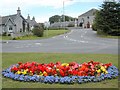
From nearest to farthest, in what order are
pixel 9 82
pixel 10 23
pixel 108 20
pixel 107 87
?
pixel 107 87 → pixel 9 82 → pixel 108 20 → pixel 10 23

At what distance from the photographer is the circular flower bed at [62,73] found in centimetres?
929

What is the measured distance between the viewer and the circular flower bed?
9292 millimetres

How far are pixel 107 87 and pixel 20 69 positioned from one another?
3.36 m

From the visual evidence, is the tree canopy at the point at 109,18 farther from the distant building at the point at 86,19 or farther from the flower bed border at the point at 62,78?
the distant building at the point at 86,19

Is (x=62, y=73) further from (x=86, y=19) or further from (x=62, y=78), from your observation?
(x=86, y=19)

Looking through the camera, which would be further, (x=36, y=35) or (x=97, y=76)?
(x=36, y=35)

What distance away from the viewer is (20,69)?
1024 centimetres

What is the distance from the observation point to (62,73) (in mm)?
9477

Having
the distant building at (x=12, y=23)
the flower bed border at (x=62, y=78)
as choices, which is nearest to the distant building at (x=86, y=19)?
the distant building at (x=12, y=23)

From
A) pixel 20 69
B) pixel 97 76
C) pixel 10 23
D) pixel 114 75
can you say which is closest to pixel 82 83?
pixel 97 76

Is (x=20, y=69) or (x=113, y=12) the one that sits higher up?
(x=113, y=12)

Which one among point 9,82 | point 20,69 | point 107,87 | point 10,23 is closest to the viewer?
point 107,87

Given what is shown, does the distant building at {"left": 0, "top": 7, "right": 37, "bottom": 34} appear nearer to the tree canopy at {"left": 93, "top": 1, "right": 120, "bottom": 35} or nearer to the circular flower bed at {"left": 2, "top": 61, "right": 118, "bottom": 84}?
the tree canopy at {"left": 93, "top": 1, "right": 120, "bottom": 35}

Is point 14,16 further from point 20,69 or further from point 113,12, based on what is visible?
point 20,69
